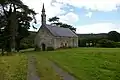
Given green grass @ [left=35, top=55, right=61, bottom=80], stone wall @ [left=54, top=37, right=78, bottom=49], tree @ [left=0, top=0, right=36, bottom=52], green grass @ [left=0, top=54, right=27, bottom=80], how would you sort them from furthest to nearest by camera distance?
stone wall @ [left=54, top=37, right=78, bottom=49]
tree @ [left=0, top=0, right=36, bottom=52]
green grass @ [left=0, top=54, right=27, bottom=80]
green grass @ [left=35, top=55, right=61, bottom=80]

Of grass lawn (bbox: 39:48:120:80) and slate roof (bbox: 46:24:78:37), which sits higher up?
slate roof (bbox: 46:24:78:37)

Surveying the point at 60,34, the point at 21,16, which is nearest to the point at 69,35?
the point at 60,34

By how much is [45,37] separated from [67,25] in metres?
40.9

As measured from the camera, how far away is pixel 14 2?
201 ft

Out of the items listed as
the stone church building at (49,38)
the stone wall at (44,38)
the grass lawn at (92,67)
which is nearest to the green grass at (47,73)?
the grass lawn at (92,67)

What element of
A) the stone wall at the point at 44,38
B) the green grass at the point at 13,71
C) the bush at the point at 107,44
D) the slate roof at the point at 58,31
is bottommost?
the green grass at the point at 13,71

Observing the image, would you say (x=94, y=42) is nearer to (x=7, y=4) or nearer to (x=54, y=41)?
(x=54, y=41)

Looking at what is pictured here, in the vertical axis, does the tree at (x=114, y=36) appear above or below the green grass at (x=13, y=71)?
above

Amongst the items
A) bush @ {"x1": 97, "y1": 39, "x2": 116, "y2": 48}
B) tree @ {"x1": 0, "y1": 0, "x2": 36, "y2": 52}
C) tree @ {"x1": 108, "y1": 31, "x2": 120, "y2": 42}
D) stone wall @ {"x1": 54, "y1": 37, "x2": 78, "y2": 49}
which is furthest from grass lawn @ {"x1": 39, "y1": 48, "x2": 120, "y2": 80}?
tree @ {"x1": 108, "y1": 31, "x2": 120, "y2": 42}

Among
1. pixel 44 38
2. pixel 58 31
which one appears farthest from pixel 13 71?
pixel 58 31

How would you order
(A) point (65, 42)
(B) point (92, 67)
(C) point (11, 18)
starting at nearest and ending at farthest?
1. (B) point (92, 67)
2. (C) point (11, 18)
3. (A) point (65, 42)

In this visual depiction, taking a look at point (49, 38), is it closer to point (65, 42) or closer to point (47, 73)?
point (65, 42)

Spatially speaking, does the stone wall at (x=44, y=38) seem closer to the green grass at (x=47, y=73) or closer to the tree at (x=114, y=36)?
the tree at (x=114, y=36)

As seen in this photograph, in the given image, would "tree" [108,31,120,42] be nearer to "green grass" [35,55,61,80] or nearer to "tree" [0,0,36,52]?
"tree" [0,0,36,52]
